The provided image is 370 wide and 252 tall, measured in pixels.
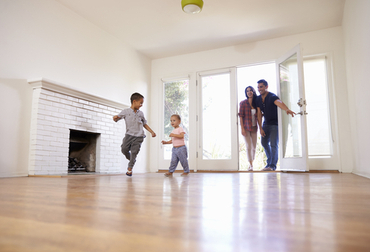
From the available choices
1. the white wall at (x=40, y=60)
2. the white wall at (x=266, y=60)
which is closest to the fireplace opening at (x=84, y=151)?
the white wall at (x=40, y=60)

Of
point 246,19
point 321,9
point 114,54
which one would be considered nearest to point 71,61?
point 114,54

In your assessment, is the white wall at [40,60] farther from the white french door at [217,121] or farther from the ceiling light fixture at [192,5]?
the ceiling light fixture at [192,5]

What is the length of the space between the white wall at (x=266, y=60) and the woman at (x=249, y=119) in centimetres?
77

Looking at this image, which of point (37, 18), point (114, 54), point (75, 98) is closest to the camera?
point (37, 18)

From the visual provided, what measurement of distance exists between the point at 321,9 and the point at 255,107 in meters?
1.97

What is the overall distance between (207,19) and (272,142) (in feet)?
8.00

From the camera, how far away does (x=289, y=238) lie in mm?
278

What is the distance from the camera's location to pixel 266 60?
5.26 m

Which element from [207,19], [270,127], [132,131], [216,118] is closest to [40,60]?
[132,131]

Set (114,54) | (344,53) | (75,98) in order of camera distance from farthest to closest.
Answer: (114,54), (344,53), (75,98)

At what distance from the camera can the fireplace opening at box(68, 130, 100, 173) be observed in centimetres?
448

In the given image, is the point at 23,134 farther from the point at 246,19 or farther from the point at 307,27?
the point at 307,27

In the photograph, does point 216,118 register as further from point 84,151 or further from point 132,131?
point 84,151

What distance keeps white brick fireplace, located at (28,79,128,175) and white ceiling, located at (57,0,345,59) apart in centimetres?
141
